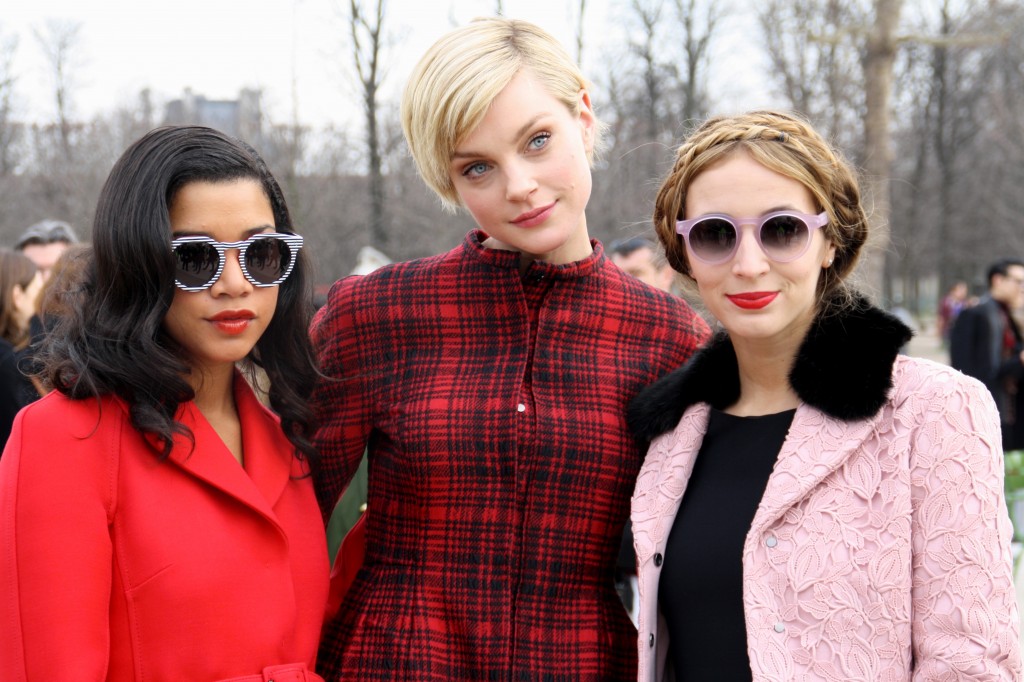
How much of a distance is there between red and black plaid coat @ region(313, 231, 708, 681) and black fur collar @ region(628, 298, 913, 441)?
0.15 metres

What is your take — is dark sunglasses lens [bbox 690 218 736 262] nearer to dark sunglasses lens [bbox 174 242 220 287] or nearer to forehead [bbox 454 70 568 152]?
forehead [bbox 454 70 568 152]

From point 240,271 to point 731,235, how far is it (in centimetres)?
114

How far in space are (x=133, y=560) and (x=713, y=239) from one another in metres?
1.46

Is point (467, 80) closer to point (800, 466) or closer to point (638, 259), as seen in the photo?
point (800, 466)

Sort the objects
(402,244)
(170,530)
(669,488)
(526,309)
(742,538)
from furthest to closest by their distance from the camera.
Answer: (402,244)
(526,309)
(669,488)
(742,538)
(170,530)

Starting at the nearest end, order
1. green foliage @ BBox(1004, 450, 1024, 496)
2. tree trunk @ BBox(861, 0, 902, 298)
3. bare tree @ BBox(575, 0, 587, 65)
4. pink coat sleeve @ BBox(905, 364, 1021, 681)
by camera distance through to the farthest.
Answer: pink coat sleeve @ BBox(905, 364, 1021, 681), green foliage @ BBox(1004, 450, 1024, 496), tree trunk @ BBox(861, 0, 902, 298), bare tree @ BBox(575, 0, 587, 65)

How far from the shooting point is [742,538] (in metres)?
2.17

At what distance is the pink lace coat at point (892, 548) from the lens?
74.4 inches

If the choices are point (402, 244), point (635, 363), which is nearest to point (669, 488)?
point (635, 363)

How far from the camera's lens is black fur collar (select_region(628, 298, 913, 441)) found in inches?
83.3

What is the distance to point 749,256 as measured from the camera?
2.18 meters

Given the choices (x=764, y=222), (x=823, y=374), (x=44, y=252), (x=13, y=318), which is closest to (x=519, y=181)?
(x=764, y=222)

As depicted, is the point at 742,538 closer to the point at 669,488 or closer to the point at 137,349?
the point at 669,488

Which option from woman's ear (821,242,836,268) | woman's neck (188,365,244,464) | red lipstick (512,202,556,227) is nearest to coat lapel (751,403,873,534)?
woman's ear (821,242,836,268)
